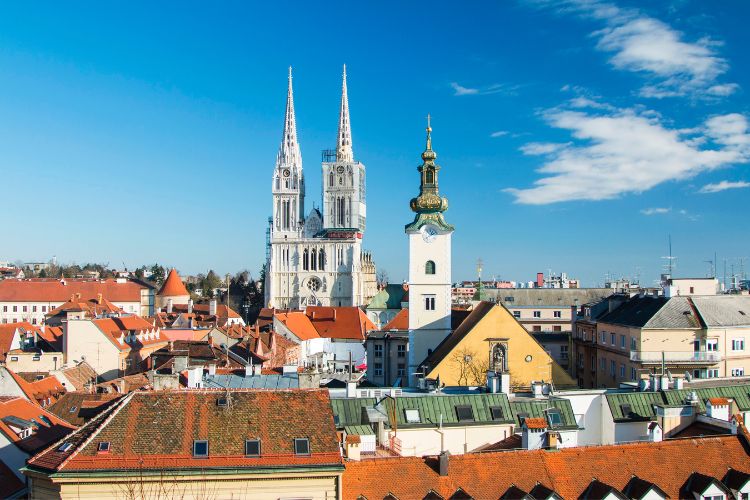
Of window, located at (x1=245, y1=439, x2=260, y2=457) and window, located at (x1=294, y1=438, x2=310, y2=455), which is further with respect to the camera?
window, located at (x1=294, y1=438, x2=310, y2=455)

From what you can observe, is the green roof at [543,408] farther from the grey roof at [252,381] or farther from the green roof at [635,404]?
the grey roof at [252,381]

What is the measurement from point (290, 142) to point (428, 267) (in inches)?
3677

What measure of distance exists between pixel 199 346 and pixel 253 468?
1519 inches

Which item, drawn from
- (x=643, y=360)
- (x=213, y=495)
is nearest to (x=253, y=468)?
(x=213, y=495)

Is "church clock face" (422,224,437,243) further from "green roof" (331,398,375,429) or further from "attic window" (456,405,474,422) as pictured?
"green roof" (331,398,375,429)

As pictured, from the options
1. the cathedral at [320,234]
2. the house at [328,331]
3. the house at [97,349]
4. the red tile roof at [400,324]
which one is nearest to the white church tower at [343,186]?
the cathedral at [320,234]

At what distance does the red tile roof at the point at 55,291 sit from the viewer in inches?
4702

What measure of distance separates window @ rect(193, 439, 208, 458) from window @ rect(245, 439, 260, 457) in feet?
3.51

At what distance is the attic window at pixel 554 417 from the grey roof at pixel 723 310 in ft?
69.4

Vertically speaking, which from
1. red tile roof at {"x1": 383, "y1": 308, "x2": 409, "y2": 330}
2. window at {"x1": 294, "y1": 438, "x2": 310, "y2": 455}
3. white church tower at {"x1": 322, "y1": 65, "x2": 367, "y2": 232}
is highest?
white church tower at {"x1": 322, "y1": 65, "x2": 367, "y2": 232}

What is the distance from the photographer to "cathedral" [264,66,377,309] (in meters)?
133

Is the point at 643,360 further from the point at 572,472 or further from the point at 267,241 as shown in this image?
the point at 267,241

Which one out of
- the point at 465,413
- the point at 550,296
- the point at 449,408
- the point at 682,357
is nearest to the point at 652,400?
the point at 465,413

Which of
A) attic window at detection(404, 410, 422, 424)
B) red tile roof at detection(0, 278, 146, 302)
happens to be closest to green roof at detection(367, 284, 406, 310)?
red tile roof at detection(0, 278, 146, 302)
